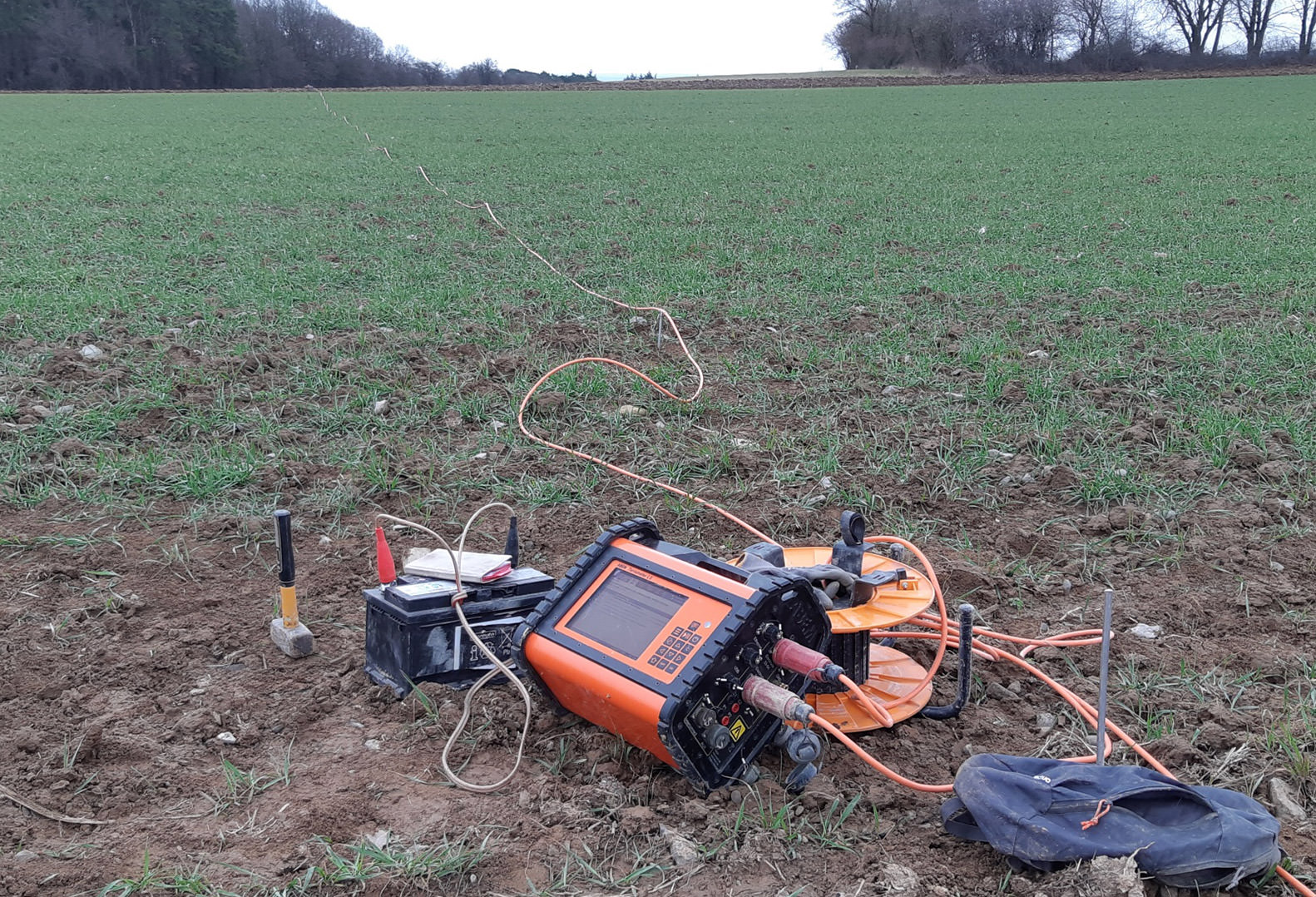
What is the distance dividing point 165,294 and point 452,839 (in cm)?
566

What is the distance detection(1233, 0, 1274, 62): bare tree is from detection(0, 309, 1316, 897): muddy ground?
6820 centimetres

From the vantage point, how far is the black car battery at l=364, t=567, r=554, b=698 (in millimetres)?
2480

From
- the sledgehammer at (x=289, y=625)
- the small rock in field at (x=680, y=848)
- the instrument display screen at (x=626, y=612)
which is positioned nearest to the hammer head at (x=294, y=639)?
the sledgehammer at (x=289, y=625)

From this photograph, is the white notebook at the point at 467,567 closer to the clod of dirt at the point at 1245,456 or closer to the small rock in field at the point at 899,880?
the small rock in field at the point at 899,880

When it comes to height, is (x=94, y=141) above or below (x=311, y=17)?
below

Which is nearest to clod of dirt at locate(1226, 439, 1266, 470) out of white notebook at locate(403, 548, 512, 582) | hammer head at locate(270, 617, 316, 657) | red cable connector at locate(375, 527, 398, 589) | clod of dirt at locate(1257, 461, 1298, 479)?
clod of dirt at locate(1257, 461, 1298, 479)

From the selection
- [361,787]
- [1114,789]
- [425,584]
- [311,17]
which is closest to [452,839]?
[361,787]

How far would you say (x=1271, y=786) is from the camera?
2152mm

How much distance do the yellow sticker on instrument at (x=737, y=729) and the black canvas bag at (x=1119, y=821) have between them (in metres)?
0.46

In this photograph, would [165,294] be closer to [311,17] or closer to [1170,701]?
[1170,701]

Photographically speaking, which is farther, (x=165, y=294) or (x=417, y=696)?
(x=165, y=294)

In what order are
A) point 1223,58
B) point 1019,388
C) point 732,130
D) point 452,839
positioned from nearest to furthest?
point 452,839 → point 1019,388 → point 732,130 → point 1223,58

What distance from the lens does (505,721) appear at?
2.42 m

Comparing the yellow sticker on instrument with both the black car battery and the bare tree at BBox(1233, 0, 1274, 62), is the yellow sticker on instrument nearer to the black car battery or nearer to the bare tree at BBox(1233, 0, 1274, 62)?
the black car battery
